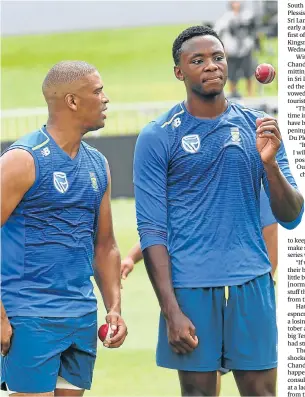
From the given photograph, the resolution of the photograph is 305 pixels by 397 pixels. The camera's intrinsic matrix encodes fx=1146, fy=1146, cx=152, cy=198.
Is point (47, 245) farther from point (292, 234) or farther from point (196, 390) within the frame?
point (292, 234)

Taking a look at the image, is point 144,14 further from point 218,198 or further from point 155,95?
point 218,198

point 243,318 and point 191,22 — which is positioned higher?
point 191,22

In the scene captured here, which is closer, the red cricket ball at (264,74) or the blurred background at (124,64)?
the red cricket ball at (264,74)

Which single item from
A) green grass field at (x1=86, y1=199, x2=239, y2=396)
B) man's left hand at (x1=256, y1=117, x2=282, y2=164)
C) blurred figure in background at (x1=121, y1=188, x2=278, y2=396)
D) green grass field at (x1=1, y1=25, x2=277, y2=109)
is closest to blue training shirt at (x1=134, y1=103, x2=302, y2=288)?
man's left hand at (x1=256, y1=117, x2=282, y2=164)

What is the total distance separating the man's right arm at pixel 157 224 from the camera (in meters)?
5.77

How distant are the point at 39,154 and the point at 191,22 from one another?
33112 millimetres

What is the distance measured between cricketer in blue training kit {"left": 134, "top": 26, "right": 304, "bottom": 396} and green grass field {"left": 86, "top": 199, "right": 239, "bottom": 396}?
254 centimetres

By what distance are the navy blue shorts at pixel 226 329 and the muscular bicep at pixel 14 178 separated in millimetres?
944

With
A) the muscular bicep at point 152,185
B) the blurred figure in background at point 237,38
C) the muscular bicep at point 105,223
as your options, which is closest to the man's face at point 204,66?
the muscular bicep at point 152,185

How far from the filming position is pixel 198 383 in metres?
5.87

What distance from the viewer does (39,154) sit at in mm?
5902

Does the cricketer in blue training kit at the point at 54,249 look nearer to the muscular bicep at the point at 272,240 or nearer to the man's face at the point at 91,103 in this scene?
the man's face at the point at 91,103

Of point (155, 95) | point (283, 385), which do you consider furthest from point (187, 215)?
point (155, 95)

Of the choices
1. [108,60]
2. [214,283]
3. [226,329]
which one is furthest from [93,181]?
[108,60]
